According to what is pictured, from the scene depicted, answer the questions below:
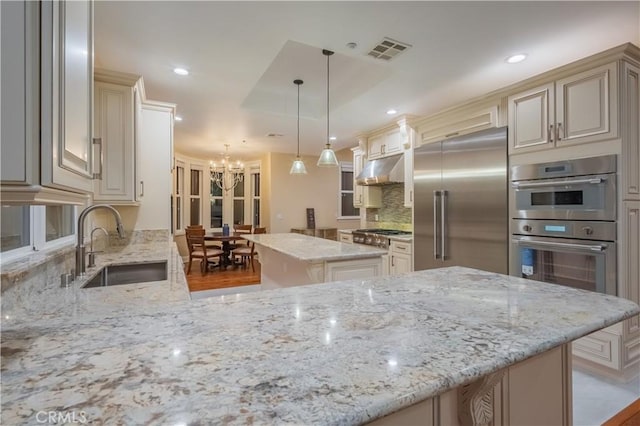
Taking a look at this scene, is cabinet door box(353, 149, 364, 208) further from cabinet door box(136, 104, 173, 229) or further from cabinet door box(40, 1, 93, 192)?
cabinet door box(40, 1, 93, 192)

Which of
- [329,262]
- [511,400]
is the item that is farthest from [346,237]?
[511,400]

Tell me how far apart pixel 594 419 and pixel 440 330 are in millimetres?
1989

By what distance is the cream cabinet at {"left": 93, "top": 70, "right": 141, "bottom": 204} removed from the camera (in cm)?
238

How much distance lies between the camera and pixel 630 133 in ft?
7.29

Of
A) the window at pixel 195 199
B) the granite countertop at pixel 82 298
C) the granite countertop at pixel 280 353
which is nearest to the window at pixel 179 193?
the window at pixel 195 199

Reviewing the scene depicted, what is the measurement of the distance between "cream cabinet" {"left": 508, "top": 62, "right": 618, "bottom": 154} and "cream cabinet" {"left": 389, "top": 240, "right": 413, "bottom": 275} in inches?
66.5

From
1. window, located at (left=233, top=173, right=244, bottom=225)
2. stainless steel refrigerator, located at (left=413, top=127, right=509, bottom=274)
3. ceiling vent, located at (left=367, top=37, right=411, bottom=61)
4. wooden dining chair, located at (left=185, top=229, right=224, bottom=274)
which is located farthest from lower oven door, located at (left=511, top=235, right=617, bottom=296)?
window, located at (left=233, top=173, right=244, bottom=225)

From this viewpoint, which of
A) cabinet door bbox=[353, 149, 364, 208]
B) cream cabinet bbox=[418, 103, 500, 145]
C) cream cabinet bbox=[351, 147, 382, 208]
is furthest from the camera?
cabinet door bbox=[353, 149, 364, 208]

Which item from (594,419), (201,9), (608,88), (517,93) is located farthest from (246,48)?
(594,419)

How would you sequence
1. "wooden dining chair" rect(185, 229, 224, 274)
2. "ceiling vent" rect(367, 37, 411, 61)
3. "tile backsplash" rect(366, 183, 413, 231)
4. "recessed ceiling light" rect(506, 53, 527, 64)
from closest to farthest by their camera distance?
"ceiling vent" rect(367, 37, 411, 61) → "recessed ceiling light" rect(506, 53, 527, 64) → "tile backsplash" rect(366, 183, 413, 231) → "wooden dining chair" rect(185, 229, 224, 274)

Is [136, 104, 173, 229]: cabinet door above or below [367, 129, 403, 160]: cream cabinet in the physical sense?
below

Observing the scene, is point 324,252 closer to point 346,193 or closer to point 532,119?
point 532,119

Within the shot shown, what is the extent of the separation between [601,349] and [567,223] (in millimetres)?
974

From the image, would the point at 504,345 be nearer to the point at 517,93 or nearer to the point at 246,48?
the point at 246,48
